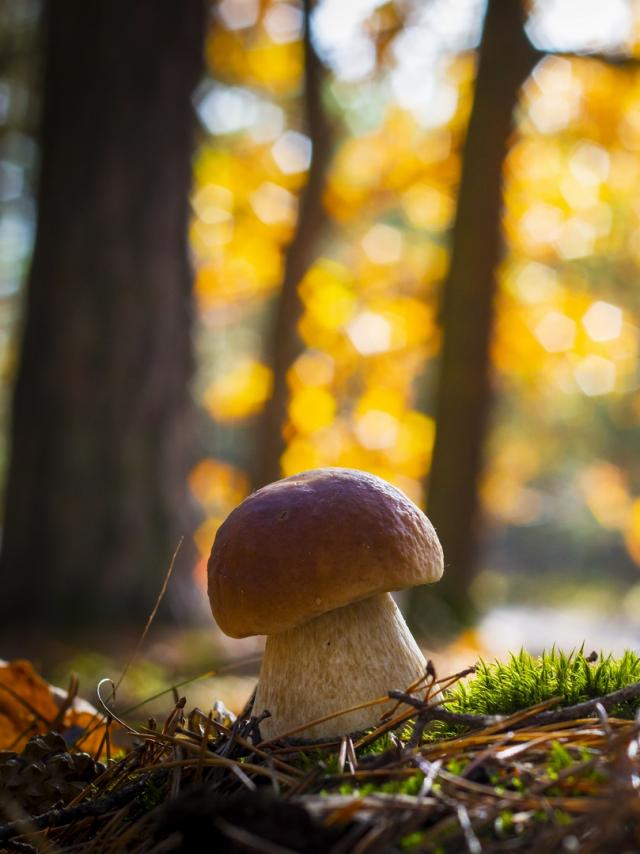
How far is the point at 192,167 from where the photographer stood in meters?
5.27

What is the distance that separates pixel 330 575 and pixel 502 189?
5.55 m

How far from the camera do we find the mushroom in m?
1.33

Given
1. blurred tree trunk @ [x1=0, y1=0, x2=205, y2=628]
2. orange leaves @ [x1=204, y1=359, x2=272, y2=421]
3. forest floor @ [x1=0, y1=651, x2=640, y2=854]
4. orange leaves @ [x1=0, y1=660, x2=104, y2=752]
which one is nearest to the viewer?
forest floor @ [x1=0, y1=651, x2=640, y2=854]

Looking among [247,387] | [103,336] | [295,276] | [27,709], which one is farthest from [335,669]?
[247,387]

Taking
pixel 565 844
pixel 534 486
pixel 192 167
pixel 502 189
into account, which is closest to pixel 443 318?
pixel 502 189

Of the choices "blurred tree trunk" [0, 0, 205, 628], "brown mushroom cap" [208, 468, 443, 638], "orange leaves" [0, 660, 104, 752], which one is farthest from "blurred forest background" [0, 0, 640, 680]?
"brown mushroom cap" [208, 468, 443, 638]

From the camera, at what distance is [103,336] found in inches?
189

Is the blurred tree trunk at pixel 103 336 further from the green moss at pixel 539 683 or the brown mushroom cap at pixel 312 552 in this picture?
the green moss at pixel 539 683

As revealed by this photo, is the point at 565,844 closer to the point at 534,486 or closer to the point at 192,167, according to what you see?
the point at 192,167

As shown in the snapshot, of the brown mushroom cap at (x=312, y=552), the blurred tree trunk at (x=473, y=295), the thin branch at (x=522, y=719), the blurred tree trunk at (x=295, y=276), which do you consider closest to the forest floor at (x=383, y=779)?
the thin branch at (x=522, y=719)

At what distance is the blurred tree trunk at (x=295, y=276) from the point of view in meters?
8.25

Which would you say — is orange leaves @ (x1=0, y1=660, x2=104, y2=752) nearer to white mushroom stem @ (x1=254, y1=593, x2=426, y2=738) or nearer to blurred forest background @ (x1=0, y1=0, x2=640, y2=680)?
white mushroom stem @ (x1=254, y1=593, x2=426, y2=738)

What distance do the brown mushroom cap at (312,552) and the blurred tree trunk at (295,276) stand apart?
690 cm

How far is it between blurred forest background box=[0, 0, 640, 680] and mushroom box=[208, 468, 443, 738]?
3.39 meters
